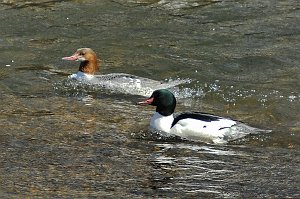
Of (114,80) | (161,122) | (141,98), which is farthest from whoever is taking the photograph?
(114,80)

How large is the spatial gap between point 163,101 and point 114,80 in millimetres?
2418

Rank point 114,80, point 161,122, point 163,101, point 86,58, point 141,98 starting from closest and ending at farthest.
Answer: point 161,122, point 163,101, point 141,98, point 114,80, point 86,58

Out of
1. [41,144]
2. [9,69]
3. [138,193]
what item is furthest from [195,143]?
[9,69]

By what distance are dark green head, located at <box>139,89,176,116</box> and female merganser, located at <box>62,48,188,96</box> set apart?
196cm

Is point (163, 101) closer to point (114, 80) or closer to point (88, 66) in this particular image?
point (114, 80)

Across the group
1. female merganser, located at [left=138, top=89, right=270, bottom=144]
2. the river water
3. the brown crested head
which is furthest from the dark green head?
the brown crested head

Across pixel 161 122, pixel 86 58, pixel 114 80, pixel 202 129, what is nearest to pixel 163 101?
pixel 161 122

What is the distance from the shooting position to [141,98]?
13.8 m

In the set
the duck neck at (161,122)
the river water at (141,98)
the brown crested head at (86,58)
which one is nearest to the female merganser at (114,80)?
the brown crested head at (86,58)

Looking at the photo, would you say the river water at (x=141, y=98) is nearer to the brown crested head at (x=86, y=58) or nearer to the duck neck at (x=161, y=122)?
the duck neck at (x=161, y=122)

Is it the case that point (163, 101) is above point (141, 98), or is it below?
above

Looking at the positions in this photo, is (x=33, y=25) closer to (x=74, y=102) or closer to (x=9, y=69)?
(x=9, y=69)

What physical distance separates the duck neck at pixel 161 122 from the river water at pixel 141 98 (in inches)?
7.2

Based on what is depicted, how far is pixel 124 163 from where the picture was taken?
9.51 meters
